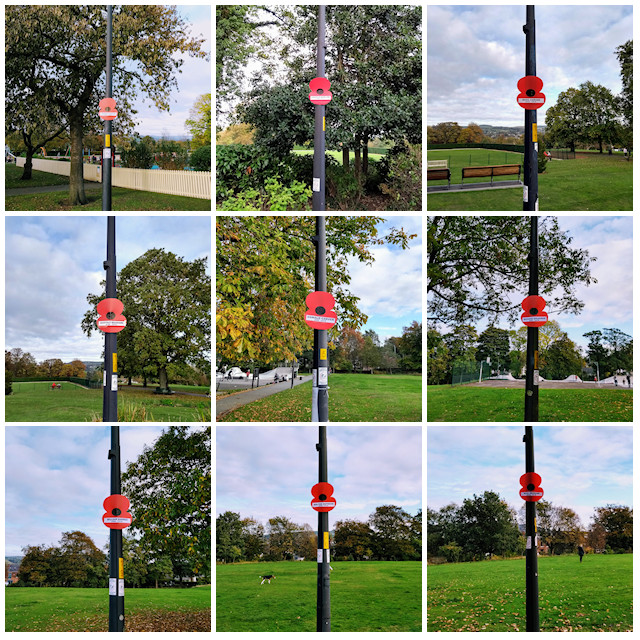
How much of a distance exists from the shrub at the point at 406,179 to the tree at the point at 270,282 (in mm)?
375

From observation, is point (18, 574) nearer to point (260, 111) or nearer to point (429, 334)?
point (429, 334)

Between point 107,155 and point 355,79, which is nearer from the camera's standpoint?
point 107,155

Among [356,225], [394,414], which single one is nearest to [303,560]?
[394,414]

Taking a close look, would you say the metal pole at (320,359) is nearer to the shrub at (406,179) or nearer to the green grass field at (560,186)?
the green grass field at (560,186)

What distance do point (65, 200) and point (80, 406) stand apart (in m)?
2.88

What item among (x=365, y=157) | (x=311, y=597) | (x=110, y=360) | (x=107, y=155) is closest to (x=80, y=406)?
(x=110, y=360)

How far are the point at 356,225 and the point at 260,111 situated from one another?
1.95m

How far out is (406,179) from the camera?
836cm

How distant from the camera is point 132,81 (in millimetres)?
8688

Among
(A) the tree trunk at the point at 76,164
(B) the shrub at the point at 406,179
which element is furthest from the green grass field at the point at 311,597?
(A) the tree trunk at the point at 76,164

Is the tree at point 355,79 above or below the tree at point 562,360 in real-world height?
above

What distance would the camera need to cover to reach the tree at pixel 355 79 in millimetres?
8297

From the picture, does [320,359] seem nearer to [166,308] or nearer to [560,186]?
[560,186]

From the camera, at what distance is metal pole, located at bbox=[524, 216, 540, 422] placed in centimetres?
645
